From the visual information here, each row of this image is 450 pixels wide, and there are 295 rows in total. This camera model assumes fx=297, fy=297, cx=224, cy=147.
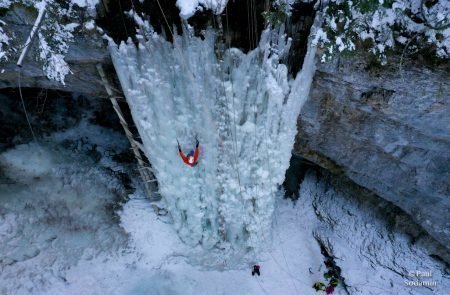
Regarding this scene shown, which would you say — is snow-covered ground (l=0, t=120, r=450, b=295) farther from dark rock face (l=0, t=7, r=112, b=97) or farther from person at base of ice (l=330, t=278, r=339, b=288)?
dark rock face (l=0, t=7, r=112, b=97)

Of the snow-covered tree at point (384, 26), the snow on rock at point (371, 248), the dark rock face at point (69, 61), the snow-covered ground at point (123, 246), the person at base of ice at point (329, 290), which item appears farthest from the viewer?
the person at base of ice at point (329, 290)

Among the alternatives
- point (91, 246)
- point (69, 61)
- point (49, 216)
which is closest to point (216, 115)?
point (69, 61)

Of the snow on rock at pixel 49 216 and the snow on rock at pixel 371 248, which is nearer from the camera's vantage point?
the snow on rock at pixel 49 216

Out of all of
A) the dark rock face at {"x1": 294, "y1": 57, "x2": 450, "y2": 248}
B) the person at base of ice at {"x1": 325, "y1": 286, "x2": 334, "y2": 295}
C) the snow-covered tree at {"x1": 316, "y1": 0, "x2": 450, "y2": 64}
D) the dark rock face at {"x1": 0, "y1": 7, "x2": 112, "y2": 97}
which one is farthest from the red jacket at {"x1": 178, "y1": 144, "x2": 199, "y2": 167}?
the person at base of ice at {"x1": 325, "y1": 286, "x2": 334, "y2": 295}

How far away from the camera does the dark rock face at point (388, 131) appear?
3846mm

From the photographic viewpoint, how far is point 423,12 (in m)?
3.42

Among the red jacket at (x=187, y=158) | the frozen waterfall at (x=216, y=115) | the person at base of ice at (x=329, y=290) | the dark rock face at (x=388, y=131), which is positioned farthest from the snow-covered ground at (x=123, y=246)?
the red jacket at (x=187, y=158)

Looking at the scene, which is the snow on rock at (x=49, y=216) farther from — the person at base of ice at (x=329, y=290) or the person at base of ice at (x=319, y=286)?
the person at base of ice at (x=329, y=290)

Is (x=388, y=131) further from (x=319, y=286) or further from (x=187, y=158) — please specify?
(x=319, y=286)

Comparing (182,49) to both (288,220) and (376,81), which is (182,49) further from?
(288,220)

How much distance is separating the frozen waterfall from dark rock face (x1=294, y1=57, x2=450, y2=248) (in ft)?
1.59

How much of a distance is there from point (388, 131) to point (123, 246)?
211 inches

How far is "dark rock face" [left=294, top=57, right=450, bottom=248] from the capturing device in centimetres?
385

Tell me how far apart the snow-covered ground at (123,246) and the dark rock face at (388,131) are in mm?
1255
